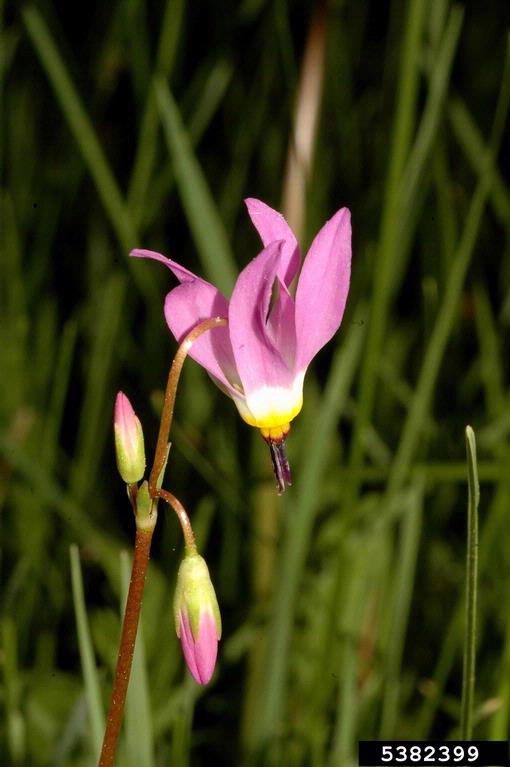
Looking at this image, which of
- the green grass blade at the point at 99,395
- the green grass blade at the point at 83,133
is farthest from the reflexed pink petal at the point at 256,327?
the green grass blade at the point at 99,395

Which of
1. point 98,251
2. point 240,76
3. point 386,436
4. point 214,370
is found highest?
point 240,76

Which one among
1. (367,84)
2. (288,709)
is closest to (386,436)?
(288,709)

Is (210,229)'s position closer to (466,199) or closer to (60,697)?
(60,697)

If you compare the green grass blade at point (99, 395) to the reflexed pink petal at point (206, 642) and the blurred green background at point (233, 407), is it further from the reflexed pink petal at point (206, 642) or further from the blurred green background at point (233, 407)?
the reflexed pink petal at point (206, 642)

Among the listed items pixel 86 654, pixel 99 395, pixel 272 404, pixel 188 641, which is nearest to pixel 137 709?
pixel 86 654

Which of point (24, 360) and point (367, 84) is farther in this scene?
point (367, 84)

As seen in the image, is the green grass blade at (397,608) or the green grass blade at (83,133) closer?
the green grass blade at (397,608)
